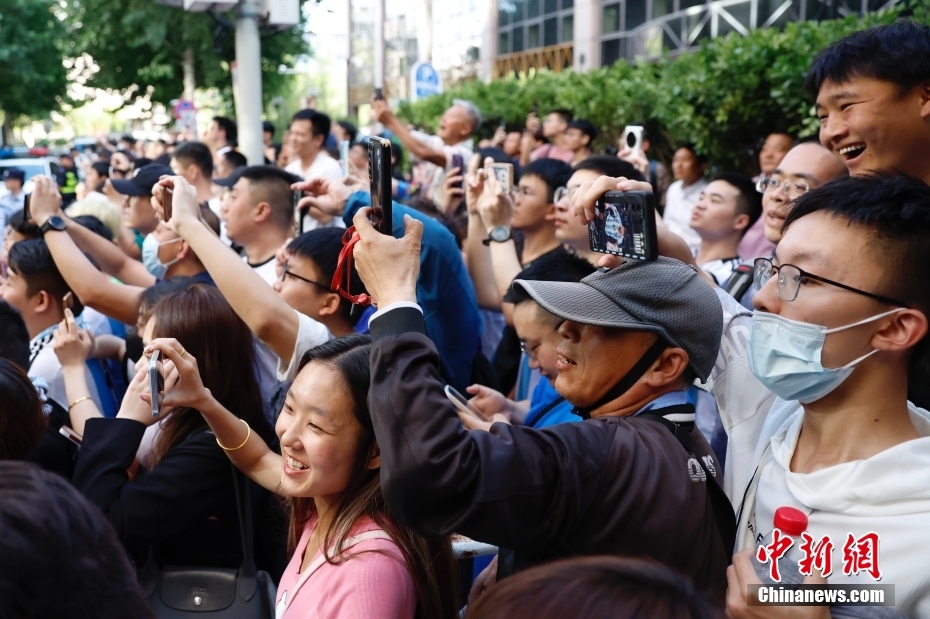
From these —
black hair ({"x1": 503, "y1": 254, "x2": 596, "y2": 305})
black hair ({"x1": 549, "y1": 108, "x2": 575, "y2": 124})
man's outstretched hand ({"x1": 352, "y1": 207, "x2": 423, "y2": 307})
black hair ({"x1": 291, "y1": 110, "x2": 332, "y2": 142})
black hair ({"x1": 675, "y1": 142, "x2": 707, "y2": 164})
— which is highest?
black hair ({"x1": 549, "y1": 108, "x2": 575, "y2": 124})

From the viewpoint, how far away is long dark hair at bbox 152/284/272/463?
303 centimetres

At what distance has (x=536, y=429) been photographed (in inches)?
71.9

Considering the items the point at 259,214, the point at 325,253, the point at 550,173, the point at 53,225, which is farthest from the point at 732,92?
the point at 53,225

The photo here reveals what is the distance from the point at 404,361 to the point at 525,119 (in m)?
13.5

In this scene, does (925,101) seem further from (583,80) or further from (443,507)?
(583,80)

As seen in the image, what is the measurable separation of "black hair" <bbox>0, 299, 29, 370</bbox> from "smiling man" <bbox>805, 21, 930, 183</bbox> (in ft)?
9.87

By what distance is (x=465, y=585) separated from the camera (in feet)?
10.4

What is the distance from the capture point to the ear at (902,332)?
197 centimetres

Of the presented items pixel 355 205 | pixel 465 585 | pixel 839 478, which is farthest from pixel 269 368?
pixel 839 478

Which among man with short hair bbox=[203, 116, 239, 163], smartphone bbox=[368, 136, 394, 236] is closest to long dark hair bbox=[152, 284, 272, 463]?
smartphone bbox=[368, 136, 394, 236]

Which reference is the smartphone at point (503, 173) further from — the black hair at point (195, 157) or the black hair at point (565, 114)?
the black hair at point (565, 114)

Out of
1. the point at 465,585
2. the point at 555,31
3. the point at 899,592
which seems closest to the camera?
the point at 899,592

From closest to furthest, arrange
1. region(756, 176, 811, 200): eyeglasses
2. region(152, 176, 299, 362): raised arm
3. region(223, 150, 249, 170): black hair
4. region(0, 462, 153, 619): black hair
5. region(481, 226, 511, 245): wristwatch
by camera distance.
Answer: region(0, 462, 153, 619): black hair
region(152, 176, 299, 362): raised arm
region(756, 176, 811, 200): eyeglasses
region(481, 226, 511, 245): wristwatch
region(223, 150, 249, 170): black hair

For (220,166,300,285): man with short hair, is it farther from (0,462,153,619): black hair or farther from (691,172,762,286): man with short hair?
(0,462,153,619): black hair
